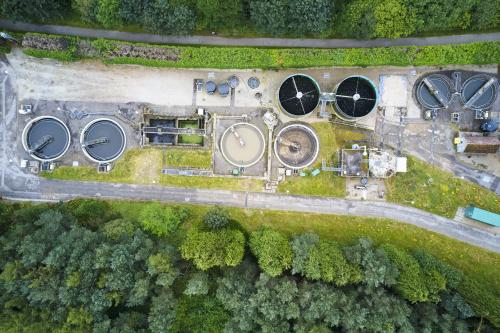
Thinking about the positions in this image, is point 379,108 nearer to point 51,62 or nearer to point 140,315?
point 140,315

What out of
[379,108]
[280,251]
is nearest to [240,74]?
[379,108]

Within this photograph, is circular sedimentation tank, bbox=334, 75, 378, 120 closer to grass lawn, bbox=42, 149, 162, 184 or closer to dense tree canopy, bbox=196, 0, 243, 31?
dense tree canopy, bbox=196, 0, 243, 31

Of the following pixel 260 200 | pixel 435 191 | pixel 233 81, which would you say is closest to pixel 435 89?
pixel 435 191

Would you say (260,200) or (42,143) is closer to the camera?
(42,143)

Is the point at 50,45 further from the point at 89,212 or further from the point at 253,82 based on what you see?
the point at 253,82

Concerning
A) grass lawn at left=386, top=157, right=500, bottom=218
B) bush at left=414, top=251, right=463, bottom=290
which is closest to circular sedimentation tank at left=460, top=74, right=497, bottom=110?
grass lawn at left=386, top=157, right=500, bottom=218

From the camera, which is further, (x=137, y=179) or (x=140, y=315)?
(x=137, y=179)
